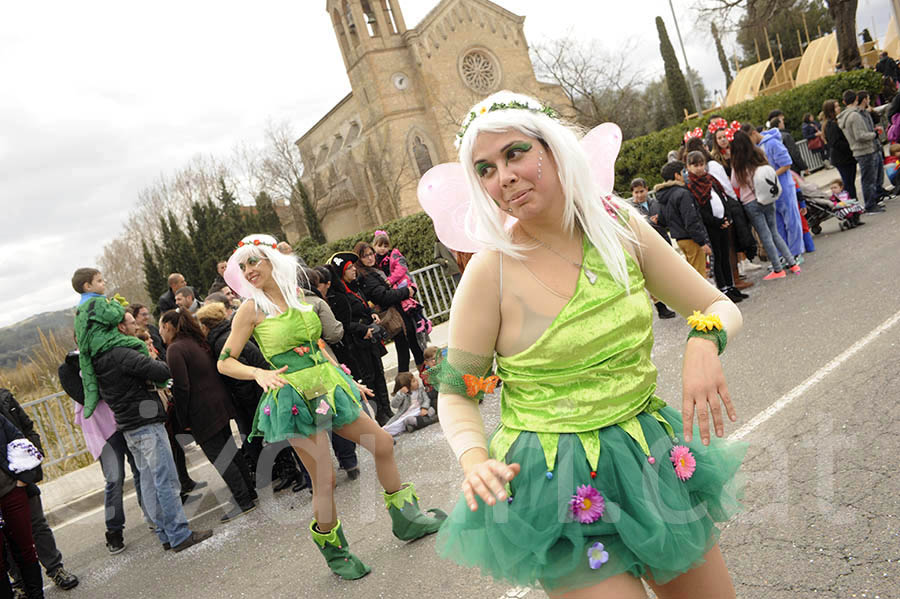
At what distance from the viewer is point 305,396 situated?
4207 mm

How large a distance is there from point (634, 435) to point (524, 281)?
0.51 meters

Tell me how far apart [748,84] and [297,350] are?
35.2 metres

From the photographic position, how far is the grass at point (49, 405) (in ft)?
28.7

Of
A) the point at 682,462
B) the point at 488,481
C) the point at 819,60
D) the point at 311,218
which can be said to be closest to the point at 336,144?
the point at 311,218

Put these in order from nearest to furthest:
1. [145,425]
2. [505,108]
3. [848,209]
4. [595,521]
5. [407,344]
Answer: [595,521] < [505,108] < [145,425] < [407,344] < [848,209]

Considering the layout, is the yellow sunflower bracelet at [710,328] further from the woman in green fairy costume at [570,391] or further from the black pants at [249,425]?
the black pants at [249,425]

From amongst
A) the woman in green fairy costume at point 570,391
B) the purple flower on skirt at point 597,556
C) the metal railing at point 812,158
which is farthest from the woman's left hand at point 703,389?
the metal railing at point 812,158

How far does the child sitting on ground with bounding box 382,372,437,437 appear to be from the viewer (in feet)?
22.9

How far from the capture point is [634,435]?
5.95 feet

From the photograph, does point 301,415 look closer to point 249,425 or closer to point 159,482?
point 159,482

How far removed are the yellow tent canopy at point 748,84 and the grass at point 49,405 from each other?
31.3 meters

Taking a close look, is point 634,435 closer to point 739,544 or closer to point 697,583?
point 697,583

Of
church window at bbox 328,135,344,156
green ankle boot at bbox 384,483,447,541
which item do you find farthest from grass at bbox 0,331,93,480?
church window at bbox 328,135,344,156

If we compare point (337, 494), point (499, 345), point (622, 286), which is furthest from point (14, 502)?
point (622, 286)
